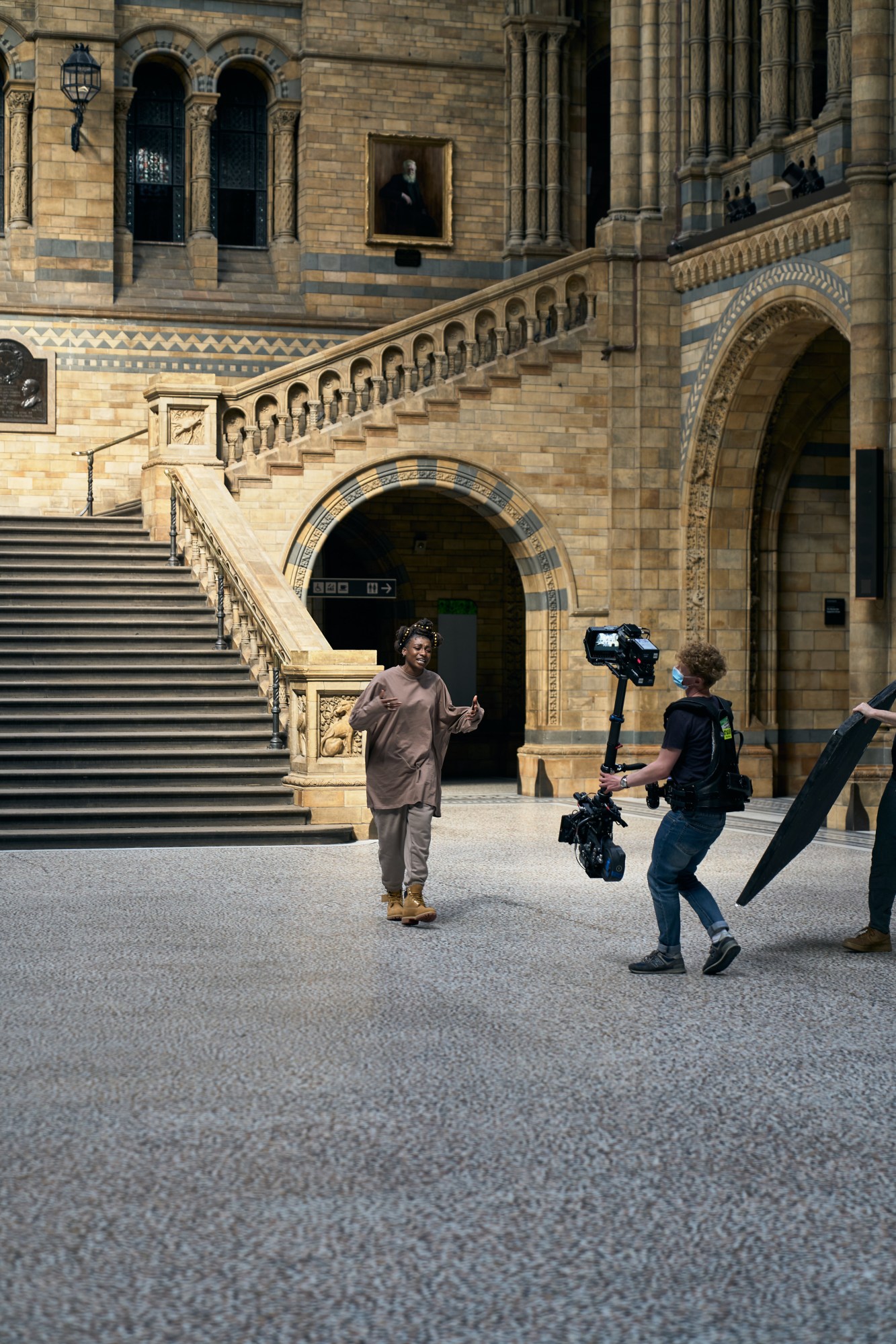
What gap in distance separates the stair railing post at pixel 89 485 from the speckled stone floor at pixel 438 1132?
43.3ft

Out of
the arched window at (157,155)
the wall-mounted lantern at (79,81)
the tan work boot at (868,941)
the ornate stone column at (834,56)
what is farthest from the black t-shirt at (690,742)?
the arched window at (157,155)

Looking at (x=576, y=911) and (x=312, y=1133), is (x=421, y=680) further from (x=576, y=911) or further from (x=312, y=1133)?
(x=312, y=1133)

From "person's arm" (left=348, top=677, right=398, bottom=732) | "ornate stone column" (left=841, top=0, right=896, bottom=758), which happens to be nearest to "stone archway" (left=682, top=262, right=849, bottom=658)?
"ornate stone column" (left=841, top=0, right=896, bottom=758)

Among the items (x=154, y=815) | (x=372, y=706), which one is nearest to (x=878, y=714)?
(x=372, y=706)

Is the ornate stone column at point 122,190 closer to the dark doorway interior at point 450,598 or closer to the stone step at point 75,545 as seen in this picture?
the dark doorway interior at point 450,598

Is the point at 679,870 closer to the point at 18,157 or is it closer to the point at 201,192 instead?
the point at 201,192

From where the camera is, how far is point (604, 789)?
8258 millimetres

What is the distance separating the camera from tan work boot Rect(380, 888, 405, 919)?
9.87m

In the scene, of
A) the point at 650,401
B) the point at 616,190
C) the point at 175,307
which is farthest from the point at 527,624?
the point at 175,307

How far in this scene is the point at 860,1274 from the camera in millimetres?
4484

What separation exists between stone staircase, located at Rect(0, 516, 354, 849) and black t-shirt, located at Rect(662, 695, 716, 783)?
5.97 metres

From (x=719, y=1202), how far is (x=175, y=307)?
805 inches

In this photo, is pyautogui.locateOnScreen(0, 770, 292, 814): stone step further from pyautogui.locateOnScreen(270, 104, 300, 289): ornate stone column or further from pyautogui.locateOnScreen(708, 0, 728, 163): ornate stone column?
pyautogui.locateOnScreen(270, 104, 300, 289): ornate stone column

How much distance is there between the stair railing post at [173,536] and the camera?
18.0 metres
